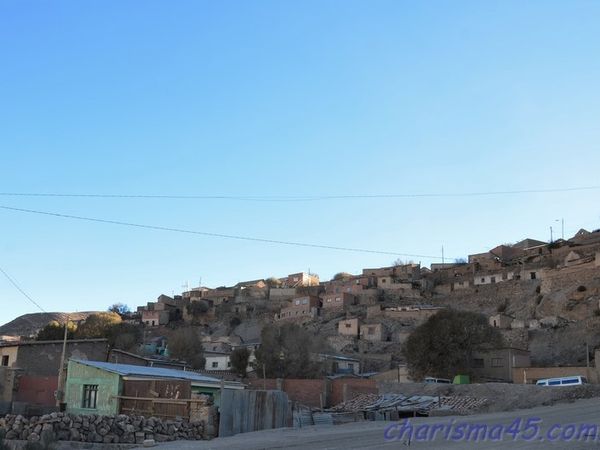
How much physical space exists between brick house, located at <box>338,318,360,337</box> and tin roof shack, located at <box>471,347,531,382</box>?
102 ft

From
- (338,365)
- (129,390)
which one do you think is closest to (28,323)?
(338,365)

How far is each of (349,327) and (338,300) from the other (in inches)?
599

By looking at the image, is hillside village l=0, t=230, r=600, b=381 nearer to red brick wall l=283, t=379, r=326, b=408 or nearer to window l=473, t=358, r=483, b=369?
window l=473, t=358, r=483, b=369

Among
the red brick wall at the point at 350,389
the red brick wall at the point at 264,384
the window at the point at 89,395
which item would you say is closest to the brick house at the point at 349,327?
the red brick wall at the point at 264,384

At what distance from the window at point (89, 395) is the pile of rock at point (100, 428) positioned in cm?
702

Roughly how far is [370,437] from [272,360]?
42.5 metres

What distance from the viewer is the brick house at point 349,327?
9775cm

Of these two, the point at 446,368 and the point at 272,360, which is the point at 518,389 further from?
the point at 272,360

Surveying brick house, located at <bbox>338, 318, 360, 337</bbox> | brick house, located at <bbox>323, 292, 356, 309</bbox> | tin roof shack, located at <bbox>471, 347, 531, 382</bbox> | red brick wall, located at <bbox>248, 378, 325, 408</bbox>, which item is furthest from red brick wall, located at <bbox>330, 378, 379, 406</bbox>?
brick house, located at <bbox>323, 292, 356, 309</bbox>

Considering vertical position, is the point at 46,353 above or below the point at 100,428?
above

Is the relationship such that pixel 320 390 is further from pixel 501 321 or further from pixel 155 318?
pixel 155 318

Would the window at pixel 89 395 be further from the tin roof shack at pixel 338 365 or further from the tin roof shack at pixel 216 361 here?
the tin roof shack at pixel 216 361

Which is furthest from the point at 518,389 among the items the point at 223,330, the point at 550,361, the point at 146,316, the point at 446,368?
the point at 146,316

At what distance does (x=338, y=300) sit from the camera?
11381cm
